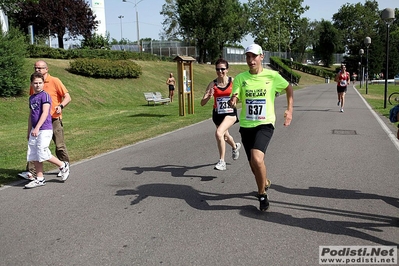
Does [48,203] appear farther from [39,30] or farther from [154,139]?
[39,30]

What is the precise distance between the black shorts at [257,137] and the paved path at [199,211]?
0.78m

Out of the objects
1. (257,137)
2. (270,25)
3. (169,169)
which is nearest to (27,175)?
(169,169)

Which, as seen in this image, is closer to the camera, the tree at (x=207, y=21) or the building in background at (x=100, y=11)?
the tree at (x=207, y=21)

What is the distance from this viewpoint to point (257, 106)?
501 centimetres

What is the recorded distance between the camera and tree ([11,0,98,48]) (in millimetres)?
39312

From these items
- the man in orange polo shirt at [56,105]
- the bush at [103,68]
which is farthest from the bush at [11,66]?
the man in orange polo shirt at [56,105]

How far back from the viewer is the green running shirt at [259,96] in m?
5.01

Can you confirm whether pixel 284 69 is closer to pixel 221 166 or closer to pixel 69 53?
pixel 69 53

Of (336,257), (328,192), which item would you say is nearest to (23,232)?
(336,257)

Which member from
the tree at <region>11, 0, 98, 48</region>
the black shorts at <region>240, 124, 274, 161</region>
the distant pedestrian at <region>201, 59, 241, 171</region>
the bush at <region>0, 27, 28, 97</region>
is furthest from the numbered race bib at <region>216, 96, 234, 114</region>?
the tree at <region>11, 0, 98, 48</region>

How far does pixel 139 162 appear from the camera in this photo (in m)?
8.04

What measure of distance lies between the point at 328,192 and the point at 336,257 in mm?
2105

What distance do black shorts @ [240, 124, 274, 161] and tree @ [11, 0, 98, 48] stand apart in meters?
38.9

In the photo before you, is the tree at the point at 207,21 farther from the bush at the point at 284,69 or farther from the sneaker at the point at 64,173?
the sneaker at the point at 64,173
